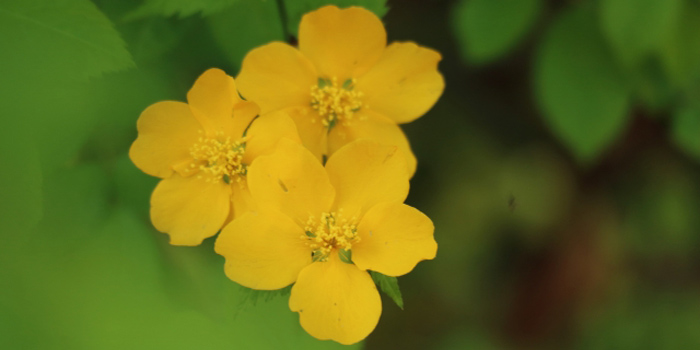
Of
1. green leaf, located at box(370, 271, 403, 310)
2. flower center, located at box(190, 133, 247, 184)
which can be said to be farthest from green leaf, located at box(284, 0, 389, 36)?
green leaf, located at box(370, 271, 403, 310)

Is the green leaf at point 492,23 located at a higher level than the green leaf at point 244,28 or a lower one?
lower

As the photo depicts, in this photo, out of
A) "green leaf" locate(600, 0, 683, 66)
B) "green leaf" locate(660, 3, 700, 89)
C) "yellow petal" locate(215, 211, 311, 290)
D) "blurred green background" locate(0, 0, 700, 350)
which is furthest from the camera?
"green leaf" locate(660, 3, 700, 89)

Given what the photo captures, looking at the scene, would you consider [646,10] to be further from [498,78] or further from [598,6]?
[498,78]

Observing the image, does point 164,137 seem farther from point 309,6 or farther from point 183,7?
point 309,6

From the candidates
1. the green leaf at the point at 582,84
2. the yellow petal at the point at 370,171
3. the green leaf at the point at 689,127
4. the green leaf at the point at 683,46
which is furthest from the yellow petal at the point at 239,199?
the green leaf at the point at 689,127

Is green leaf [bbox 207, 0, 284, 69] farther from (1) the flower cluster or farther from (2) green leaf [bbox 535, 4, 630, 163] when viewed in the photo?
(2) green leaf [bbox 535, 4, 630, 163]

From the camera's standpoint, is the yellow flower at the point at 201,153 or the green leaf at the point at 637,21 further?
the green leaf at the point at 637,21

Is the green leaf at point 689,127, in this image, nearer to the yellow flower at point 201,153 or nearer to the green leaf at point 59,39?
the yellow flower at point 201,153

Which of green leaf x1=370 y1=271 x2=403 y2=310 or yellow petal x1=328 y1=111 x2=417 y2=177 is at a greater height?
yellow petal x1=328 y1=111 x2=417 y2=177
